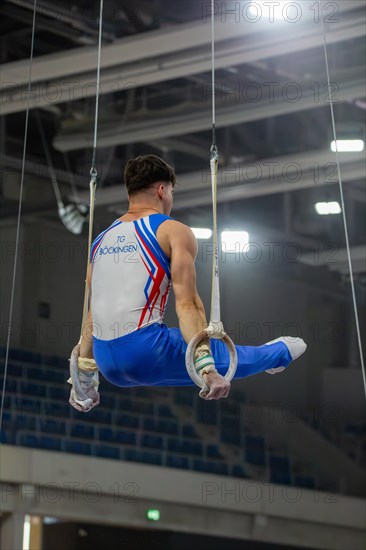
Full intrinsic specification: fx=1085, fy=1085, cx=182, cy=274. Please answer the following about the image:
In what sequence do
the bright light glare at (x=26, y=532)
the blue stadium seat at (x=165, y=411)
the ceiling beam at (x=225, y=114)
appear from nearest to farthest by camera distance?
the ceiling beam at (x=225, y=114)
the bright light glare at (x=26, y=532)
the blue stadium seat at (x=165, y=411)

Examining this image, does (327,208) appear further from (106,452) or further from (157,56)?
(157,56)

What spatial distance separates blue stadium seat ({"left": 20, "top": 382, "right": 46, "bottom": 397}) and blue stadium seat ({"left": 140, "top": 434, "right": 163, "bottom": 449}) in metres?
1.29

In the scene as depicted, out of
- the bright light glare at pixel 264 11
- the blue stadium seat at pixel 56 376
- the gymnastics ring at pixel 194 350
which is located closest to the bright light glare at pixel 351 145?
the bright light glare at pixel 264 11

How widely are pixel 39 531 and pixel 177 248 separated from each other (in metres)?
8.34

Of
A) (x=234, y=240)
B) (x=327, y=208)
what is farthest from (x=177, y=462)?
(x=327, y=208)

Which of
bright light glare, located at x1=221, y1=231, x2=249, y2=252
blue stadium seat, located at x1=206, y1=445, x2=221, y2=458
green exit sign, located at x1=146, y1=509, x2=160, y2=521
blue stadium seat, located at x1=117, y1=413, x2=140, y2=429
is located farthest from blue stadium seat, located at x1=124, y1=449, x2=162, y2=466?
bright light glare, located at x1=221, y1=231, x2=249, y2=252

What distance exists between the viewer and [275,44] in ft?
30.8

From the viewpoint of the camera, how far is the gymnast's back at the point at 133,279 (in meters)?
4.23

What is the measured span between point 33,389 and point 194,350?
839 cm

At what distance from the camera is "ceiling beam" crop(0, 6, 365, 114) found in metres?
9.17

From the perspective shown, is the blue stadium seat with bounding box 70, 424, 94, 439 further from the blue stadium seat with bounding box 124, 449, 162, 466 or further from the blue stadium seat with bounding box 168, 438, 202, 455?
the blue stadium seat with bounding box 168, 438, 202, 455

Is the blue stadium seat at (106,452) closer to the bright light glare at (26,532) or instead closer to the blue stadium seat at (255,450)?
the bright light glare at (26,532)

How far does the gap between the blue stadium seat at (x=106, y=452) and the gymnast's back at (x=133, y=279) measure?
7.78 metres

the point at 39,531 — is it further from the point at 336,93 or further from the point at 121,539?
the point at 336,93
